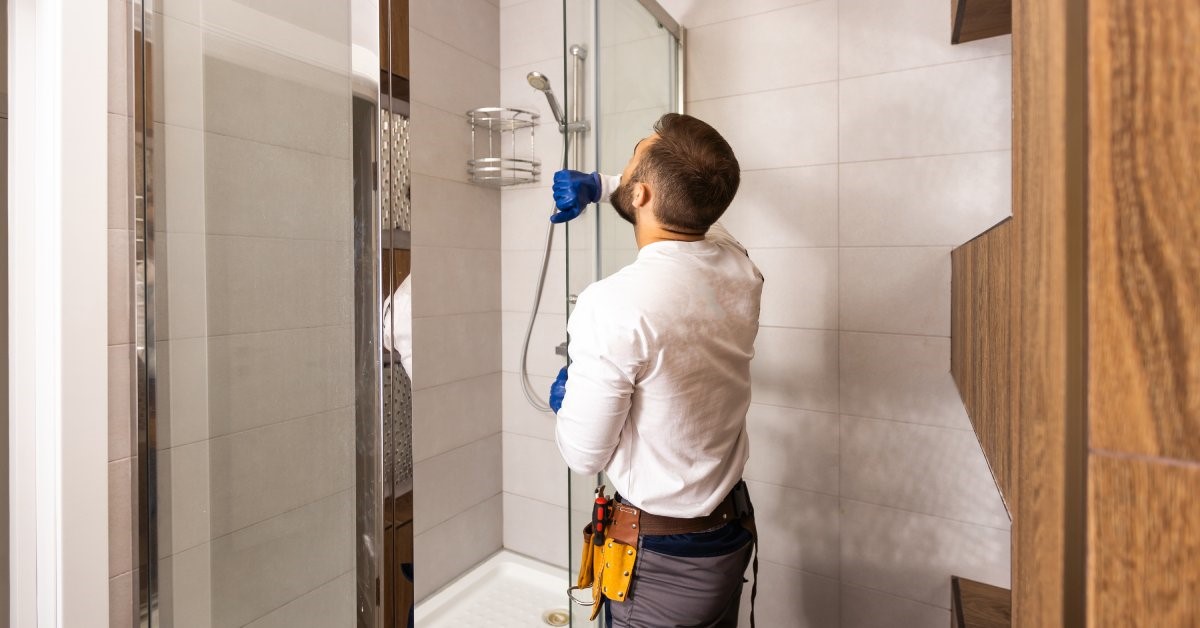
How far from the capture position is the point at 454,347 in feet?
6.84

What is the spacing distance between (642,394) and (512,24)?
5.82 ft

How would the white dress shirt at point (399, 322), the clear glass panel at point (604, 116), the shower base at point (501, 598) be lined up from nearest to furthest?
1. the white dress shirt at point (399, 322)
2. the clear glass panel at point (604, 116)
3. the shower base at point (501, 598)

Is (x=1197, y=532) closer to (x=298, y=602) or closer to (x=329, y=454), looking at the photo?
(x=329, y=454)

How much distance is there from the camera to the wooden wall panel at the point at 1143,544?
0.25 metres

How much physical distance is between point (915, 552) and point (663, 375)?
999 millimetres

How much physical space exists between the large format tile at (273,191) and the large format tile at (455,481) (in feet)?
4.26

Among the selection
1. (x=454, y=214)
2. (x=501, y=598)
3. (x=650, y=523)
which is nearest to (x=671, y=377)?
(x=650, y=523)

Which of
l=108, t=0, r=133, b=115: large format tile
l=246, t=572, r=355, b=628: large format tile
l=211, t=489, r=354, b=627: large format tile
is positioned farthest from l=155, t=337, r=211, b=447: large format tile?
l=108, t=0, r=133, b=115: large format tile

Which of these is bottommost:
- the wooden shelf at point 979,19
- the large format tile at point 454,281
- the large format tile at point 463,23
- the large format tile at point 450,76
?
the large format tile at point 454,281

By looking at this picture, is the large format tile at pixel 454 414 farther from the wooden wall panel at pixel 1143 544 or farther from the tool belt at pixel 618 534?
the wooden wall panel at pixel 1143 544

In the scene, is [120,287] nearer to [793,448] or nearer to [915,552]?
[793,448]

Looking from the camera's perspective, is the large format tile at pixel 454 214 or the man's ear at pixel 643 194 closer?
the man's ear at pixel 643 194

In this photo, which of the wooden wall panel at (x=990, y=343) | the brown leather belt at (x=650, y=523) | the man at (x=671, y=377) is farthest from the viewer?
the brown leather belt at (x=650, y=523)

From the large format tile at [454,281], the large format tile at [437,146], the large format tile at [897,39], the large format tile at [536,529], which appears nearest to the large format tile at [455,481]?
the large format tile at [536,529]
